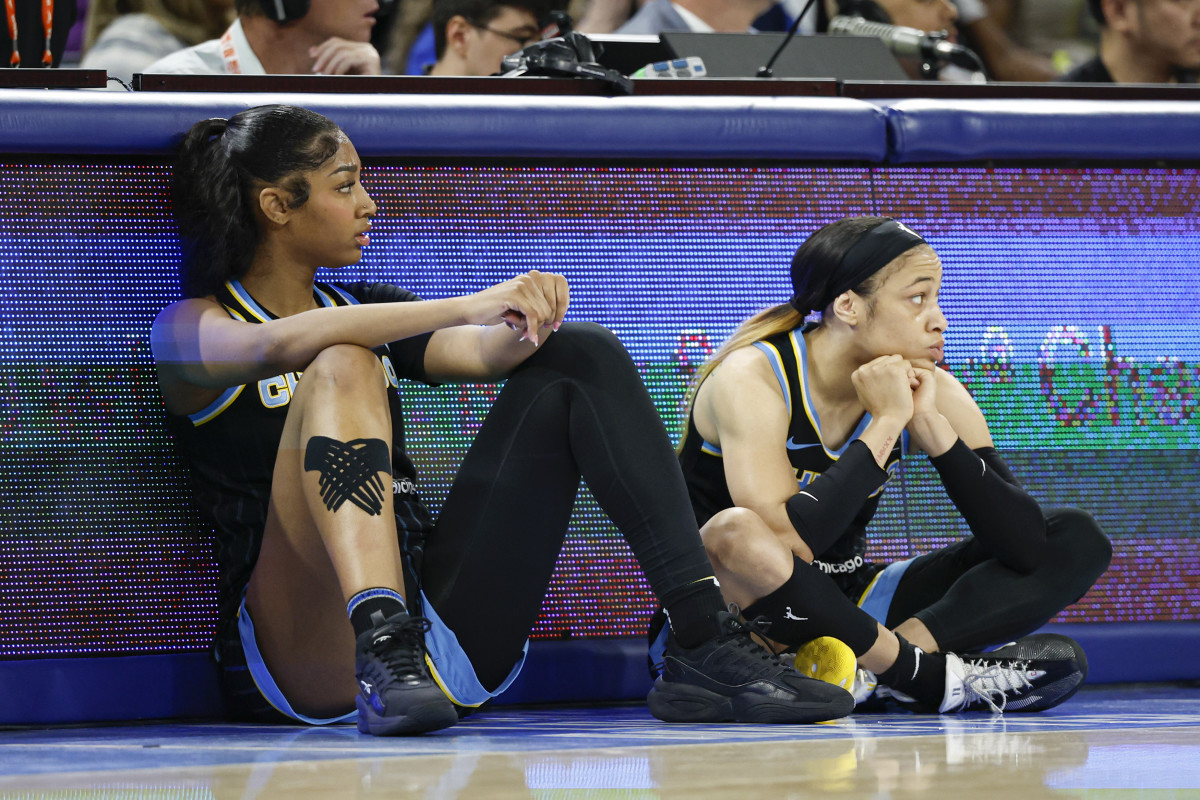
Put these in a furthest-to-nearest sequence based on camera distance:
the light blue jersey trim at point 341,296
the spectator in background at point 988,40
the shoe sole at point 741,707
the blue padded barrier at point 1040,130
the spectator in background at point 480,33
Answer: the spectator in background at point 988,40
the spectator in background at point 480,33
the blue padded barrier at point 1040,130
the light blue jersey trim at point 341,296
the shoe sole at point 741,707

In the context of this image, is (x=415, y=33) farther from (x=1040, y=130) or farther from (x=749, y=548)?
(x=749, y=548)

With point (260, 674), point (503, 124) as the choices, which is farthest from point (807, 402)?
point (260, 674)

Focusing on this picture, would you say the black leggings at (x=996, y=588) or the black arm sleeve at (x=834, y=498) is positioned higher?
the black arm sleeve at (x=834, y=498)

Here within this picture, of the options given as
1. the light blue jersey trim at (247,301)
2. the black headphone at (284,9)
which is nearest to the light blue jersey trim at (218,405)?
the light blue jersey trim at (247,301)

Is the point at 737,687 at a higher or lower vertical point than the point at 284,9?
lower

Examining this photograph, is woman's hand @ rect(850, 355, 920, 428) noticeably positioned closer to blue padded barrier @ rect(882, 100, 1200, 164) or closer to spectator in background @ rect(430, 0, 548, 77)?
blue padded barrier @ rect(882, 100, 1200, 164)

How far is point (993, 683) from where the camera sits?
177 cm

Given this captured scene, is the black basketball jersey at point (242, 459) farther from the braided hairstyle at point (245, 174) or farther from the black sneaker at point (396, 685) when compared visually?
the black sneaker at point (396, 685)

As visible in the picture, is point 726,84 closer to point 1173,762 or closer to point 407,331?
point 407,331

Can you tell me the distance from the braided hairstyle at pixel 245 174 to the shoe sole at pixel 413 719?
25.9 inches

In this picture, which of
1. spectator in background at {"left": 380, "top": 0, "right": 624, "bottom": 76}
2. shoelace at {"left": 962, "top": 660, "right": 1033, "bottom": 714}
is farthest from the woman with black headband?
spectator in background at {"left": 380, "top": 0, "right": 624, "bottom": 76}

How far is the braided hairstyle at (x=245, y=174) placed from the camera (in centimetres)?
177

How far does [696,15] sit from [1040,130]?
172 centimetres

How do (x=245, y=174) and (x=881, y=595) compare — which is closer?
(x=245, y=174)
